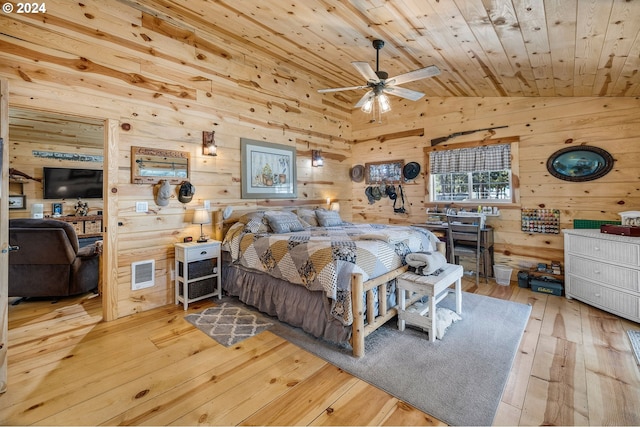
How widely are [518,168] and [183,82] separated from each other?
4.68 metres

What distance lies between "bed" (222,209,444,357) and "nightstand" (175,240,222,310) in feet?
0.50

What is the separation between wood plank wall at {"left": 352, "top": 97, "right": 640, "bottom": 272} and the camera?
3.54 m

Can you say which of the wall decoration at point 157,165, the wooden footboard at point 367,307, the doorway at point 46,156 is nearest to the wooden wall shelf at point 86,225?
the doorway at point 46,156

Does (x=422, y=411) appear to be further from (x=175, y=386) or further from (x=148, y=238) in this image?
(x=148, y=238)

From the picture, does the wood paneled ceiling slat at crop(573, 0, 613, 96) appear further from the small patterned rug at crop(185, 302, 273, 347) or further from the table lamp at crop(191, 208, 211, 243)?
the table lamp at crop(191, 208, 211, 243)

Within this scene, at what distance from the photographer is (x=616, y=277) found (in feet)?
9.83

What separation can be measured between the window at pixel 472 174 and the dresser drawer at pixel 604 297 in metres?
1.40

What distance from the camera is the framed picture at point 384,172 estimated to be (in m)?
5.50

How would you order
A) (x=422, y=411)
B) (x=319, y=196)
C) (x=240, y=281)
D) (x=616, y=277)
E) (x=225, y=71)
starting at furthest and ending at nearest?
(x=319, y=196) → (x=225, y=71) → (x=240, y=281) → (x=616, y=277) → (x=422, y=411)

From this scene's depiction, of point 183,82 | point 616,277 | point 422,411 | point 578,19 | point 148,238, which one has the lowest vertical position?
point 422,411

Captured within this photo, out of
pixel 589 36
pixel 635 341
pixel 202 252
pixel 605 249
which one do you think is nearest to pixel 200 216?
pixel 202 252

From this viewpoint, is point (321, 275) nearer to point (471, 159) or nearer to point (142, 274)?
point (142, 274)

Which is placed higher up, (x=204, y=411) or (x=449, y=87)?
(x=449, y=87)

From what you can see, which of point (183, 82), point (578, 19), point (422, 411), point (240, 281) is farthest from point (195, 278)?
point (578, 19)
